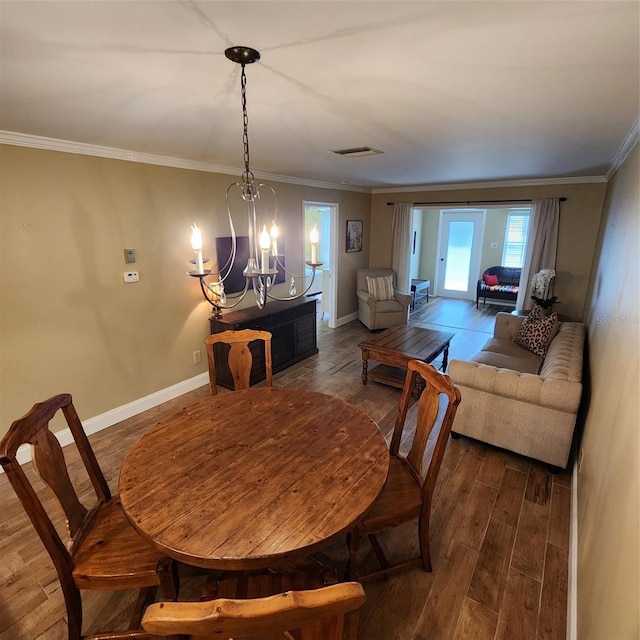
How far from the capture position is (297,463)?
1587 mm

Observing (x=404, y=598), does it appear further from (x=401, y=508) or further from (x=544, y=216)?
(x=544, y=216)

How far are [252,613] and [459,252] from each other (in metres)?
8.68

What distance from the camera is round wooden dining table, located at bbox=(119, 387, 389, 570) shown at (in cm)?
120

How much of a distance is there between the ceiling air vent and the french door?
562 centimetres

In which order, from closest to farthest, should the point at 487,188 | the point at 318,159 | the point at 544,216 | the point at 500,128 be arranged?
the point at 500,128, the point at 318,159, the point at 544,216, the point at 487,188

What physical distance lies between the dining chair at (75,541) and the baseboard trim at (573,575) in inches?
66.7

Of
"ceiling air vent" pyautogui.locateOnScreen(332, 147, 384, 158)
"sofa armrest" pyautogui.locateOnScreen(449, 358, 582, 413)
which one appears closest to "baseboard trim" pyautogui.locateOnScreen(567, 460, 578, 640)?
"sofa armrest" pyautogui.locateOnScreen(449, 358, 582, 413)

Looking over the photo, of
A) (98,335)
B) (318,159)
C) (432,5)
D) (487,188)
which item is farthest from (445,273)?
(432,5)

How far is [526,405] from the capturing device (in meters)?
2.62

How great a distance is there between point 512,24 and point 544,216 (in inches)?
183

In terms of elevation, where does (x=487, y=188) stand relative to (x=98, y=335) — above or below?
above

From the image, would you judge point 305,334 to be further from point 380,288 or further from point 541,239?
point 541,239

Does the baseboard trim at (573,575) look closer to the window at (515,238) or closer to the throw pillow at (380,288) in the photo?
the throw pillow at (380,288)

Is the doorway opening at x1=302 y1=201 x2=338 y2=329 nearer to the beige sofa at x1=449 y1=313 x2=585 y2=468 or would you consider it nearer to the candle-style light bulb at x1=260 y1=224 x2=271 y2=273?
the beige sofa at x1=449 y1=313 x2=585 y2=468
